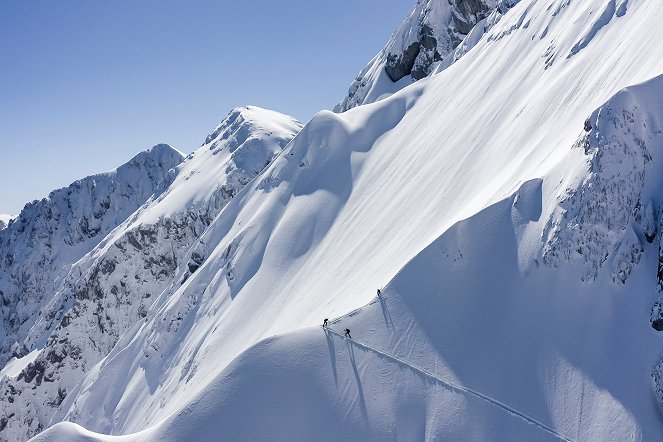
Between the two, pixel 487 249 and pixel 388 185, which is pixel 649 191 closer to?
pixel 487 249

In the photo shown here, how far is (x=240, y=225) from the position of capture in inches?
2354

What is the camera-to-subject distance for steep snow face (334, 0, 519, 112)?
232 feet

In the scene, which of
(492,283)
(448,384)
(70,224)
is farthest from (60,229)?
(448,384)

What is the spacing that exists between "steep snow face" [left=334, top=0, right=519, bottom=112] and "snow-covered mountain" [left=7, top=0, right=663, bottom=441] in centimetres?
2322

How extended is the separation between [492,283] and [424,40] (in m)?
56.1

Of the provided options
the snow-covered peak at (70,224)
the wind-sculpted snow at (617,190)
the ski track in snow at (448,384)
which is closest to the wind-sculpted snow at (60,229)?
the snow-covered peak at (70,224)

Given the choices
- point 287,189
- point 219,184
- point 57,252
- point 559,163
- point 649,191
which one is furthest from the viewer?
point 57,252

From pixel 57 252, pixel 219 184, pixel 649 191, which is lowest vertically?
pixel 649 191

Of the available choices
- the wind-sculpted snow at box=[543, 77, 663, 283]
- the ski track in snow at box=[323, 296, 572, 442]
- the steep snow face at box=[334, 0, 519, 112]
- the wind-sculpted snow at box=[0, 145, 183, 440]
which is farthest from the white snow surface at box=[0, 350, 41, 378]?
the wind-sculpted snow at box=[543, 77, 663, 283]

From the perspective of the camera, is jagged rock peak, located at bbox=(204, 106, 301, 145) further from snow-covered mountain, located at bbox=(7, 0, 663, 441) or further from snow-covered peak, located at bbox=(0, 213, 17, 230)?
snow-covered peak, located at bbox=(0, 213, 17, 230)

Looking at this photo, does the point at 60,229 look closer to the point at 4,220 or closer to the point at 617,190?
the point at 4,220

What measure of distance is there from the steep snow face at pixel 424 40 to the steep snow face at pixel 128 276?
849 inches

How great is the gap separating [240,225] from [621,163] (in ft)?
146

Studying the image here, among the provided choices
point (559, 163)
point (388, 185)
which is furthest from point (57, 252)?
point (559, 163)
